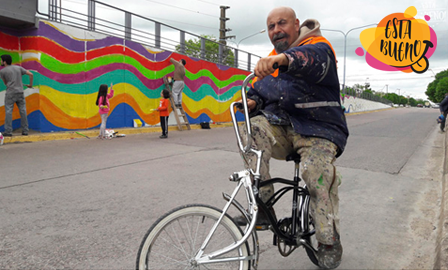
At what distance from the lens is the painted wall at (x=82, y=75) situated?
10.1 meters

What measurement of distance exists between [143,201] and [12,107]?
708cm

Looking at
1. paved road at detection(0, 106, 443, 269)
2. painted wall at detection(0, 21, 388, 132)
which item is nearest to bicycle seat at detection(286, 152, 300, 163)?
paved road at detection(0, 106, 443, 269)

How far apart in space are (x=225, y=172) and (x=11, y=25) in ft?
26.5

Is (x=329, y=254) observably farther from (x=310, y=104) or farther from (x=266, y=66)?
(x=266, y=66)

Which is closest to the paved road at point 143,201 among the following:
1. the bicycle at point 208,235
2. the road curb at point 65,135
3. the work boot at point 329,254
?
the work boot at point 329,254

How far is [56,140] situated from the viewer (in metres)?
9.51

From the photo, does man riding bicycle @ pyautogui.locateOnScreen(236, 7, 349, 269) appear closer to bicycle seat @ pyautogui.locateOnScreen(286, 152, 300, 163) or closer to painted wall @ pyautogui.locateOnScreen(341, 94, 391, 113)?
bicycle seat @ pyautogui.locateOnScreen(286, 152, 300, 163)

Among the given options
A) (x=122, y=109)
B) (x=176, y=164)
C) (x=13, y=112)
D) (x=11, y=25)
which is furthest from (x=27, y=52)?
(x=176, y=164)

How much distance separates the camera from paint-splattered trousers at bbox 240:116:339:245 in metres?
2.17

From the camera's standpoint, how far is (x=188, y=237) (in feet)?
6.16

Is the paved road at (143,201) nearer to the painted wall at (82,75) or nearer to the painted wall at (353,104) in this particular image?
the painted wall at (82,75)

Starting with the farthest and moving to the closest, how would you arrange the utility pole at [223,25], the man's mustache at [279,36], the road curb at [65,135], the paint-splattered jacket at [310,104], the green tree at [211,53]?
the utility pole at [223,25] → the green tree at [211,53] → the road curb at [65,135] → the man's mustache at [279,36] → the paint-splattered jacket at [310,104]

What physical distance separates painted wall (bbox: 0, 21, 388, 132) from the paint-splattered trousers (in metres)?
9.73

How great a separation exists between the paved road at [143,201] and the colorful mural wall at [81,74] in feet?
9.19
